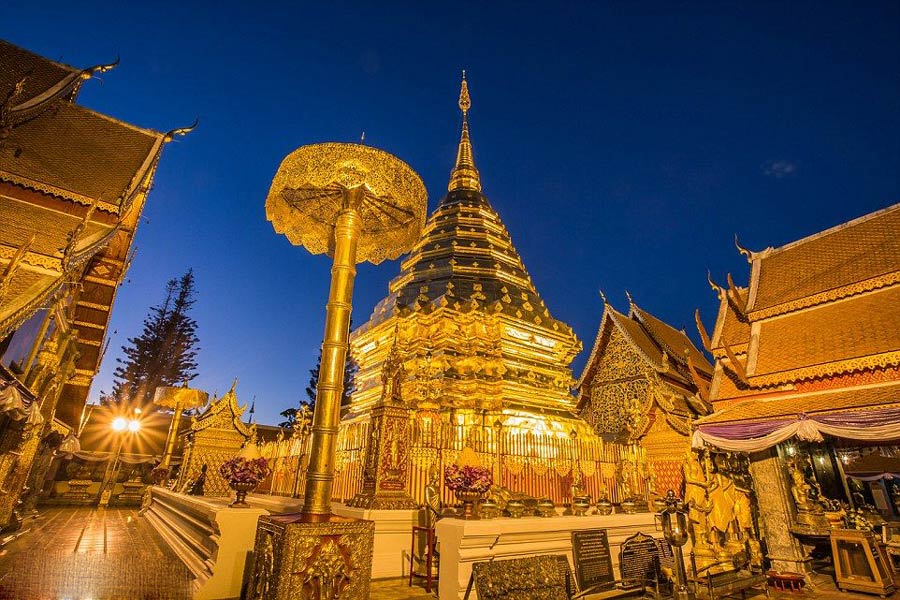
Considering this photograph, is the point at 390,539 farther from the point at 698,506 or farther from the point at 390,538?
the point at 698,506

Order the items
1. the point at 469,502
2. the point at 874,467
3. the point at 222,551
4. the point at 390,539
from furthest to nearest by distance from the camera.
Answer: the point at 874,467
the point at 390,539
the point at 469,502
the point at 222,551

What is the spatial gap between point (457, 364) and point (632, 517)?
322 inches

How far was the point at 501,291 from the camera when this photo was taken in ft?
53.5

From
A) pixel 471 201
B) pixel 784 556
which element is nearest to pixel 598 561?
pixel 784 556

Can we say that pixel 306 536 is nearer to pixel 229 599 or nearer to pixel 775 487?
pixel 229 599

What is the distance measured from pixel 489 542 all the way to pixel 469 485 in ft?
2.77

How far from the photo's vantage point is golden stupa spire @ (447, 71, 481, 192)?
23.7 metres

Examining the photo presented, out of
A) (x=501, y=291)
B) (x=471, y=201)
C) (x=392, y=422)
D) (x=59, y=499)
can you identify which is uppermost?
(x=471, y=201)

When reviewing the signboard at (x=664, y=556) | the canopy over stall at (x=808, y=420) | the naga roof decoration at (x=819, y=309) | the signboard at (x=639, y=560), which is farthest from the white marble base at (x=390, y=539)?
the naga roof decoration at (x=819, y=309)

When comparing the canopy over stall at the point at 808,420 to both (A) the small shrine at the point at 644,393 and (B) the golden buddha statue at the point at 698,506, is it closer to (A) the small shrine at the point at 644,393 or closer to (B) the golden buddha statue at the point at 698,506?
(B) the golden buddha statue at the point at 698,506

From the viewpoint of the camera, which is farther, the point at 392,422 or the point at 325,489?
the point at 392,422

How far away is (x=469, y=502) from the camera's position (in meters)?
5.05

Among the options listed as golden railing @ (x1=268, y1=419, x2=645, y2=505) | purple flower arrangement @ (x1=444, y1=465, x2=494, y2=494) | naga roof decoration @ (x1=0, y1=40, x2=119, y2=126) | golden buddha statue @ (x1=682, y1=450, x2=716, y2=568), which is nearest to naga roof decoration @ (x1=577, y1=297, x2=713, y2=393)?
golden railing @ (x1=268, y1=419, x2=645, y2=505)

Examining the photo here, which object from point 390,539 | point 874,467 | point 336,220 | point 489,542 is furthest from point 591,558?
point 874,467
